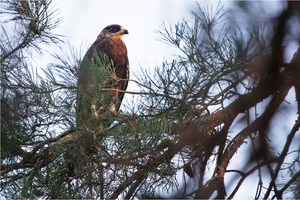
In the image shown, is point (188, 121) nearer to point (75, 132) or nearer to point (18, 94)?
point (75, 132)

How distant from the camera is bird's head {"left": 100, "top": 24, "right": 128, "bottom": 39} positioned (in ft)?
19.8

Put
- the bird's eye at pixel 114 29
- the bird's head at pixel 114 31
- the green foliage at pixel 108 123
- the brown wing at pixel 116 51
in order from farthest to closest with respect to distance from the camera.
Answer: the bird's eye at pixel 114 29 < the bird's head at pixel 114 31 < the brown wing at pixel 116 51 < the green foliage at pixel 108 123

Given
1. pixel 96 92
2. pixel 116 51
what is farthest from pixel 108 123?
pixel 116 51

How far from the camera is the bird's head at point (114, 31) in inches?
237

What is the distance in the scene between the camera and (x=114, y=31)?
6.14 m

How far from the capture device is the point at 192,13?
264 cm

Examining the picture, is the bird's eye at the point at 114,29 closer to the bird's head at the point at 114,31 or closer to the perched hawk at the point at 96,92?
the bird's head at the point at 114,31

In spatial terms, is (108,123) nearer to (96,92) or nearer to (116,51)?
(96,92)

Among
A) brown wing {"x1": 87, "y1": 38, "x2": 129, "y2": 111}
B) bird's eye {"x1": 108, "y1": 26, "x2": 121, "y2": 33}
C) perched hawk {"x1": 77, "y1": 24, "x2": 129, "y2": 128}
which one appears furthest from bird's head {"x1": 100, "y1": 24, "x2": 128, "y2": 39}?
→ perched hawk {"x1": 77, "y1": 24, "x2": 129, "y2": 128}

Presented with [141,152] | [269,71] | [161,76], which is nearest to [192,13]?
[161,76]

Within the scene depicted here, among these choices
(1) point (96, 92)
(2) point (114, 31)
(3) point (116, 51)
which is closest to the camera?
(1) point (96, 92)

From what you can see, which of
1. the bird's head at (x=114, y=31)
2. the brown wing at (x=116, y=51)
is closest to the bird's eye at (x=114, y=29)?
the bird's head at (x=114, y=31)

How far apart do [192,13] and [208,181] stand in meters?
0.75

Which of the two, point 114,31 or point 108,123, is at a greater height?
A: point 114,31
